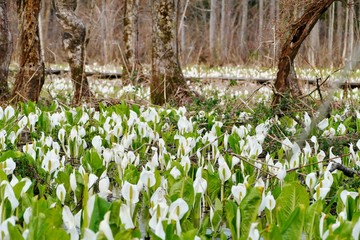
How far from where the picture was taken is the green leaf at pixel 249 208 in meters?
2.56

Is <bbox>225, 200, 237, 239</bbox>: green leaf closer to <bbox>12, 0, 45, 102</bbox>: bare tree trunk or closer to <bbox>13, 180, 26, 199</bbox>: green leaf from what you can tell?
<bbox>13, 180, 26, 199</bbox>: green leaf

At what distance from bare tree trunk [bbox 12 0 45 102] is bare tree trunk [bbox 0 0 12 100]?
44 centimetres

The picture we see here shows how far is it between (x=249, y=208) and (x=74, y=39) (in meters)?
6.36

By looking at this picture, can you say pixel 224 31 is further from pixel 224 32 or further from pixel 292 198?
pixel 292 198

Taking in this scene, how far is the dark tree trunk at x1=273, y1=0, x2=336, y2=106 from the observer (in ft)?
19.7

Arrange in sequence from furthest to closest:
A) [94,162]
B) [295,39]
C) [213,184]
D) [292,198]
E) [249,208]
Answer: [295,39], [94,162], [213,184], [292,198], [249,208]

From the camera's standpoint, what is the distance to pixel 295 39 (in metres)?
6.26

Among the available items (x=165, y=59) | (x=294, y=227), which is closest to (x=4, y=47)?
(x=165, y=59)

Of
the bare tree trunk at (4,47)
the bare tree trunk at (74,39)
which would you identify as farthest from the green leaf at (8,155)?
the bare tree trunk at (74,39)

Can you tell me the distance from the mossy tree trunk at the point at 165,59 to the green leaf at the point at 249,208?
5688mm

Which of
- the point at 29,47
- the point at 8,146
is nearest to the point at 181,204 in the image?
the point at 8,146

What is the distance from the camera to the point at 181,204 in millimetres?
2434

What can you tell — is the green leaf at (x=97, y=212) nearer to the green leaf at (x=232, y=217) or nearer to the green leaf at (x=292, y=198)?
the green leaf at (x=232, y=217)

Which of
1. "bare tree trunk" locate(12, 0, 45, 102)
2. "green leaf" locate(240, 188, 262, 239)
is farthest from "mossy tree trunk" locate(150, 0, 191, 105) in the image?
"green leaf" locate(240, 188, 262, 239)
